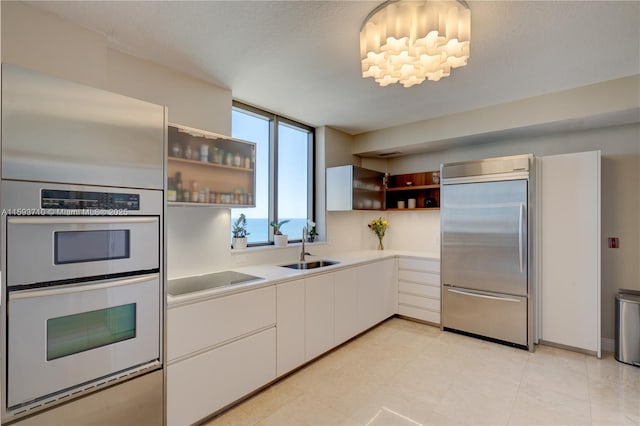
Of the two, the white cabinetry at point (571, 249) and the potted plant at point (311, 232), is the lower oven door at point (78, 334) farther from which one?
the white cabinetry at point (571, 249)

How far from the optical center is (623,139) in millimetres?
3074

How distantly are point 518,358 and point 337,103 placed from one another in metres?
3.04

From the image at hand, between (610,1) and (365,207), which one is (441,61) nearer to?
(610,1)

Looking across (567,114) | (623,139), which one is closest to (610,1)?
(567,114)

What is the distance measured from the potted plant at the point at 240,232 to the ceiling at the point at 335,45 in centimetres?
122

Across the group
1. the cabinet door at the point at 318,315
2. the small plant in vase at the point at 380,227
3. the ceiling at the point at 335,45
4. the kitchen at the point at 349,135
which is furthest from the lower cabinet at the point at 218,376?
the small plant in vase at the point at 380,227

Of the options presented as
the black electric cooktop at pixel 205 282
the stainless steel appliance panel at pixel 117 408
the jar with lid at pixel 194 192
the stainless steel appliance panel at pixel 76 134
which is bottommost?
the stainless steel appliance panel at pixel 117 408

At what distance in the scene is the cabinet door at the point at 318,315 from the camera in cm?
271

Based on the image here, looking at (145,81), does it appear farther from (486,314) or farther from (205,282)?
(486,314)

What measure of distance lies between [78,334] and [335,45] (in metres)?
2.22

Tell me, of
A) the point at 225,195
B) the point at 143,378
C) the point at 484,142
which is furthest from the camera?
the point at 484,142

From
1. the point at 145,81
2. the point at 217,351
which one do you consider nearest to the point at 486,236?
the point at 217,351

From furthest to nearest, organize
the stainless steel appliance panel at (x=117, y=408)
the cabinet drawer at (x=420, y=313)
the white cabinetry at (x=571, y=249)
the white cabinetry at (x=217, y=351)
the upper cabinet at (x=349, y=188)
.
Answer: the upper cabinet at (x=349, y=188) < the cabinet drawer at (x=420, y=313) < the white cabinetry at (x=571, y=249) < the white cabinetry at (x=217, y=351) < the stainless steel appliance panel at (x=117, y=408)

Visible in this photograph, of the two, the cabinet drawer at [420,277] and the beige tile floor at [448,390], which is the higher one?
the cabinet drawer at [420,277]
